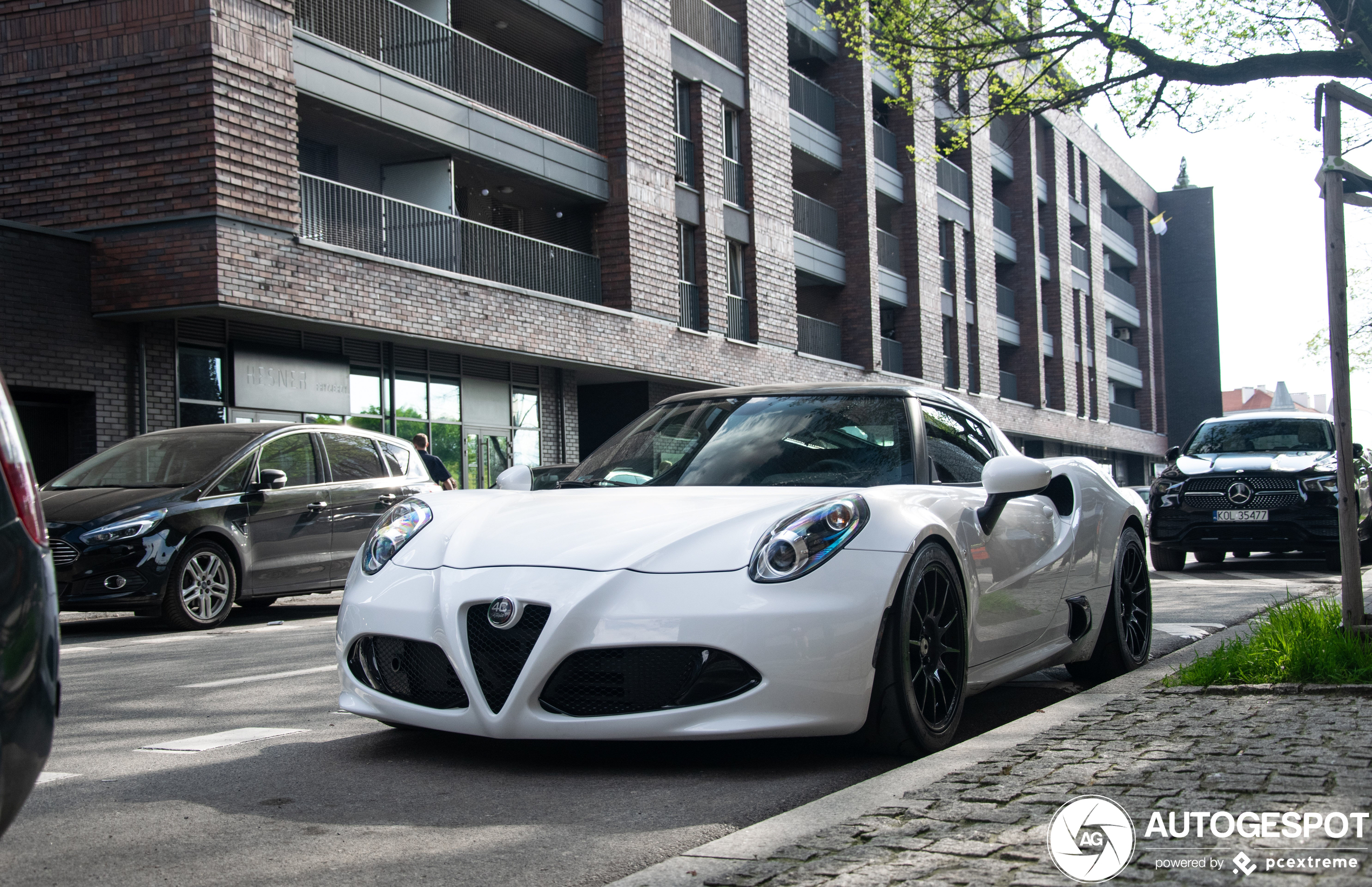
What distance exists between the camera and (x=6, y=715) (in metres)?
2.28

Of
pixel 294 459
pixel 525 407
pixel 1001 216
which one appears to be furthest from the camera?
pixel 1001 216

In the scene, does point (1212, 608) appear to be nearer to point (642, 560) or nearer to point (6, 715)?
point (642, 560)

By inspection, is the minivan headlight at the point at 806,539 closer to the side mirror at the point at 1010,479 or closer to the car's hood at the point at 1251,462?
the side mirror at the point at 1010,479

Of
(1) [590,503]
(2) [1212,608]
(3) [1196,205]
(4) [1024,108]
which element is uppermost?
(3) [1196,205]

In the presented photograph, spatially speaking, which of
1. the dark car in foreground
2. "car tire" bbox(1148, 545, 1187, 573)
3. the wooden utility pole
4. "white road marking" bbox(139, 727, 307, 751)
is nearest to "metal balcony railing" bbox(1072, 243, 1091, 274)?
"car tire" bbox(1148, 545, 1187, 573)

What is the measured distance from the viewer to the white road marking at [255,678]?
6.82 m

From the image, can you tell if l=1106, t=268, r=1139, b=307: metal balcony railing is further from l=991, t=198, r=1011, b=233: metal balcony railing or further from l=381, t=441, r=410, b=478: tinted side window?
l=381, t=441, r=410, b=478: tinted side window

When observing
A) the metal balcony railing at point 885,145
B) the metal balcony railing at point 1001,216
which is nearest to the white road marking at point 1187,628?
the metal balcony railing at point 885,145

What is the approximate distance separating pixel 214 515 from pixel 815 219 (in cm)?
2613

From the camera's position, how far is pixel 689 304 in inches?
1128

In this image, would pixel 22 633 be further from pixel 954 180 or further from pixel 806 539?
pixel 954 180

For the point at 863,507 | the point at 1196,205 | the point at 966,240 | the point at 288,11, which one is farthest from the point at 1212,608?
the point at 1196,205

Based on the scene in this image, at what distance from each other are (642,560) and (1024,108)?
10344mm

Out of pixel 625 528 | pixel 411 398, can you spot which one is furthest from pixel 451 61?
pixel 625 528
